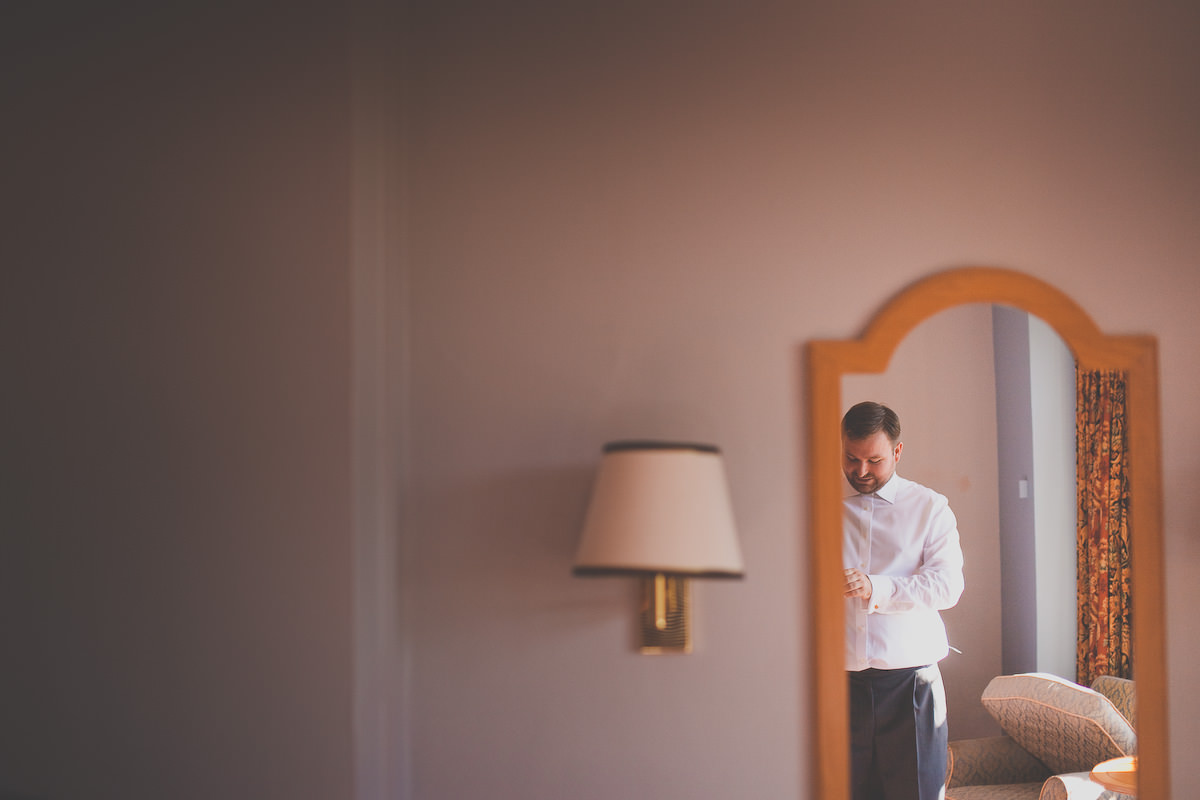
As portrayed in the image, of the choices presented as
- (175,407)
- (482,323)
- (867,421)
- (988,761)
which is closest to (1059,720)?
(988,761)

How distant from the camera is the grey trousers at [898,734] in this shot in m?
1.66

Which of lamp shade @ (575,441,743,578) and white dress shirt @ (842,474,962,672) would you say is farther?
white dress shirt @ (842,474,962,672)

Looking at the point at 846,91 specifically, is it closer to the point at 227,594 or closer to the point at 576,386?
the point at 576,386

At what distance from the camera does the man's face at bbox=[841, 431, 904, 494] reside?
1.70 metres

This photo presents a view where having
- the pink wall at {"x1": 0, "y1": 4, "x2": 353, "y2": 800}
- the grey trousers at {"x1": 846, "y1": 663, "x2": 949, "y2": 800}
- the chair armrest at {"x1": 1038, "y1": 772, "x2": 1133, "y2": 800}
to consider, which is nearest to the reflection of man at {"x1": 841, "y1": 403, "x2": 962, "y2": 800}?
the grey trousers at {"x1": 846, "y1": 663, "x2": 949, "y2": 800}

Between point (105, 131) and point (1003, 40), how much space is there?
1.93 meters

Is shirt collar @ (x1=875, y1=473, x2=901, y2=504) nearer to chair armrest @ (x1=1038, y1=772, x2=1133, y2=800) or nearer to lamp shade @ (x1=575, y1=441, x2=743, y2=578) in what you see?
lamp shade @ (x1=575, y1=441, x2=743, y2=578)

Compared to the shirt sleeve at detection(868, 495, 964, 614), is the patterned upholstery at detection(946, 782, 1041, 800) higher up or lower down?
lower down

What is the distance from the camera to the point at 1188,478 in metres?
1.75

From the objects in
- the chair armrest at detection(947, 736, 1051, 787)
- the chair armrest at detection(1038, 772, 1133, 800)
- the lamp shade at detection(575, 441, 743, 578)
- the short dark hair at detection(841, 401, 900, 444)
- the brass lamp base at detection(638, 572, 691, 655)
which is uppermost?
the short dark hair at detection(841, 401, 900, 444)

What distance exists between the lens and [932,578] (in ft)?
5.57

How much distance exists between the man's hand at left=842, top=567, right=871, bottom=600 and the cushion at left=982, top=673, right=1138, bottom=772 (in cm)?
33

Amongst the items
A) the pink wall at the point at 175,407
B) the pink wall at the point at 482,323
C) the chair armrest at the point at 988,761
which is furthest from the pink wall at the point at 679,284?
the chair armrest at the point at 988,761

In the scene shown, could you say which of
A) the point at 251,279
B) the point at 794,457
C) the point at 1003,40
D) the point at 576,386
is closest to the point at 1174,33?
the point at 1003,40
